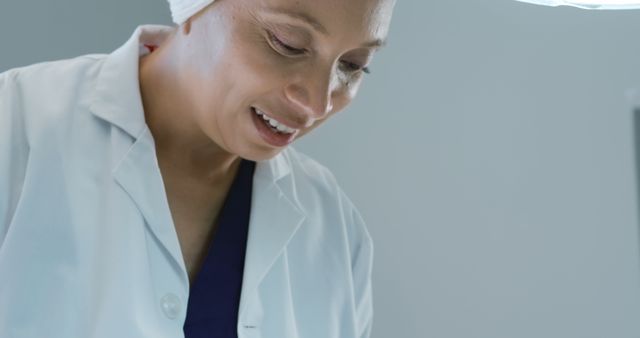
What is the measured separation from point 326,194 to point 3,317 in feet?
1.81

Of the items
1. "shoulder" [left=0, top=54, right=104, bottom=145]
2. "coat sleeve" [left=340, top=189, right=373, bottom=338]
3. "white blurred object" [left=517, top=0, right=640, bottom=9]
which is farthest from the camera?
"coat sleeve" [left=340, top=189, right=373, bottom=338]

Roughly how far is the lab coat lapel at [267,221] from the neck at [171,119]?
9 cm

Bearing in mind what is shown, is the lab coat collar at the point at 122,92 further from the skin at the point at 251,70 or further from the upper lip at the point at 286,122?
the upper lip at the point at 286,122

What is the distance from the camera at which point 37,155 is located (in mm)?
877

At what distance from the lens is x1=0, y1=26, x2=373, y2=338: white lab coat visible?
0.84m

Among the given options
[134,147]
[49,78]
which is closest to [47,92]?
[49,78]

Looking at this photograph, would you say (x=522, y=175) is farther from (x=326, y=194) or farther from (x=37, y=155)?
(x=37, y=155)

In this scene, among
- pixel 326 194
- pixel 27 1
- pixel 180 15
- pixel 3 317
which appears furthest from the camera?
pixel 27 1

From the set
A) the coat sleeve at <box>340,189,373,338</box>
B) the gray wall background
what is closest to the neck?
the coat sleeve at <box>340,189,373,338</box>

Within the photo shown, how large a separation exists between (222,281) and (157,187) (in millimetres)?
154

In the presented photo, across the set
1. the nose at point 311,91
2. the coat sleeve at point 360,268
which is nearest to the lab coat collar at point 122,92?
the nose at point 311,91

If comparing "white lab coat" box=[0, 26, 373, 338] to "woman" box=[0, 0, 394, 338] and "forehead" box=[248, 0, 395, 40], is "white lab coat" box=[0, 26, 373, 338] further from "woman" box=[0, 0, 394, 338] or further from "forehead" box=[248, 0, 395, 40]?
"forehead" box=[248, 0, 395, 40]

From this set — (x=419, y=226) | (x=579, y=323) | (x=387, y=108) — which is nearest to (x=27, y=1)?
(x=387, y=108)

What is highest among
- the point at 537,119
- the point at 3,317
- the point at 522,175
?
the point at 537,119
